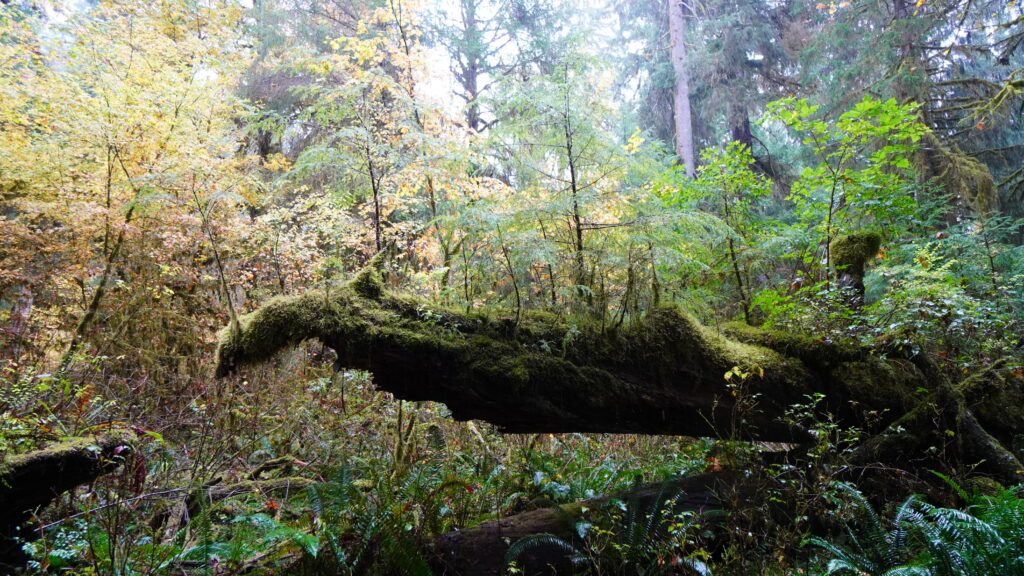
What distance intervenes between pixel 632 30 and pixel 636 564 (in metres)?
17.6

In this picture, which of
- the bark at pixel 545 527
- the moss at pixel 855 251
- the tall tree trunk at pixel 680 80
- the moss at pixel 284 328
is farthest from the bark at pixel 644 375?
the tall tree trunk at pixel 680 80

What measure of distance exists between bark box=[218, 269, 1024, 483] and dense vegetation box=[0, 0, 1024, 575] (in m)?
0.03

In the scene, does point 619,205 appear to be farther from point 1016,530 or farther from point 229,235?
point 229,235

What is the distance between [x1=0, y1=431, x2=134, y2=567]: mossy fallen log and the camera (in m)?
2.68

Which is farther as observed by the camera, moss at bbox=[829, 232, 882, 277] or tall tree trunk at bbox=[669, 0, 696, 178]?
tall tree trunk at bbox=[669, 0, 696, 178]

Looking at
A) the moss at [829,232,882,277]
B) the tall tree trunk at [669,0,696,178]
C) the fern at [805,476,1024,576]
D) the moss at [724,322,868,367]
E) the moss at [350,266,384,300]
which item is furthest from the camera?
the tall tree trunk at [669,0,696,178]

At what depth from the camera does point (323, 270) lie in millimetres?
8484

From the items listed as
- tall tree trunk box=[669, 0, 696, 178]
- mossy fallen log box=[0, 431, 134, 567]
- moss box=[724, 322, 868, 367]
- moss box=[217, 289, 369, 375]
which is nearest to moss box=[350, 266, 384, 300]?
moss box=[217, 289, 369, 375]

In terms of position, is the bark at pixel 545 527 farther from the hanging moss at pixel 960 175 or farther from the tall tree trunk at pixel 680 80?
the tall tree trunk at pixel 680 80

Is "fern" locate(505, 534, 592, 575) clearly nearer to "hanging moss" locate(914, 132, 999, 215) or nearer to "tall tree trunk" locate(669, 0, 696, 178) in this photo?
"hanging moss" locate(914, 132, 999, 215)

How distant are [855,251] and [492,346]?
4.20 metres

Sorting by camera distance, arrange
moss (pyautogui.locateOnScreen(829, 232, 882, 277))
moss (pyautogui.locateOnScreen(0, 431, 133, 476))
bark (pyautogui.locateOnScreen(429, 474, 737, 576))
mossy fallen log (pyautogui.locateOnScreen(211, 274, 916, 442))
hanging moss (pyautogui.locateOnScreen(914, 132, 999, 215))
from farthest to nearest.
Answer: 1. hanging moss (pyautogui.locateOnScreen(914, 132, 999, 215))
2. moss (pyautogui.locateOnScreen(829, 232, 882, 277))
3. mossy fallen log (pyautogui.locateOnScreen(211, 274, 916, 442))
4. bark (pyautogui.locateOnScreen(429, 474, 737, 576))
5. moss (pyautogui.locateOnScreen(0, 431, 133, 476))

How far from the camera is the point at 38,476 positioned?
279 cm

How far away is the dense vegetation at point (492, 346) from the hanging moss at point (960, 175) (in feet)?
0.22
